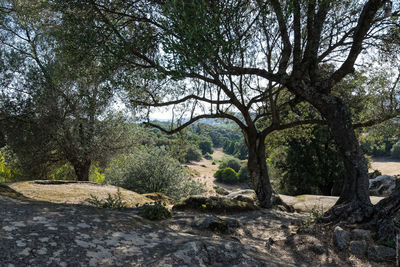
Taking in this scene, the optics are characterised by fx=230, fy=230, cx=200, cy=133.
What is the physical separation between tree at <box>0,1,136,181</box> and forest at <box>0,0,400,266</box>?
0.21ft

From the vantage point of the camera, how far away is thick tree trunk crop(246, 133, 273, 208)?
31.3ft

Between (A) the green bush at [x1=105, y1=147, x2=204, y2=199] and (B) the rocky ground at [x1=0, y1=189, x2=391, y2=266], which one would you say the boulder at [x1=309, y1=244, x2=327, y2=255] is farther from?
(A) the green bush at [x1=105, y1=147, x2=204, y2=199]

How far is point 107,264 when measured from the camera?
2738mm

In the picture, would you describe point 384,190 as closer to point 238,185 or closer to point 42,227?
point 42,227

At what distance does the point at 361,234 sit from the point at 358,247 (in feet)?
1.27

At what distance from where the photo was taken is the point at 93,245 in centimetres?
309

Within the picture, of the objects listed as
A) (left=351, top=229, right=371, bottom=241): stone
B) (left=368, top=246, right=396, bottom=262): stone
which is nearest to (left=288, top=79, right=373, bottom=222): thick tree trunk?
(left=351, top=229, right=371, bottom=241): stone

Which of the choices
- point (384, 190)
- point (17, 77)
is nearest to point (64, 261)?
point (17, 77)

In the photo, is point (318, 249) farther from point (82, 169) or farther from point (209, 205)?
point (82, 169)

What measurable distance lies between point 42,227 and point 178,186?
12.4m

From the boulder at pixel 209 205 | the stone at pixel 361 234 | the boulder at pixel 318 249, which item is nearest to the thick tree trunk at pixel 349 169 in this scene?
the stone at pixel 361 234

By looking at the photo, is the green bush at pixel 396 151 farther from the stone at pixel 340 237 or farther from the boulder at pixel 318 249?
the boulder at pixel 318 249

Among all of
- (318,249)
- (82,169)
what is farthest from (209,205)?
(82,169)

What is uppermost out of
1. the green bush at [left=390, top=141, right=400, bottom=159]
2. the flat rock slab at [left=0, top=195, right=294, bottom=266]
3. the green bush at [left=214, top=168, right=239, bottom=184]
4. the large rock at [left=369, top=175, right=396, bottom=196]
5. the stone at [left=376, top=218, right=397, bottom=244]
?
the green bush at [left=390, top=141, right=400, bottom=159]
